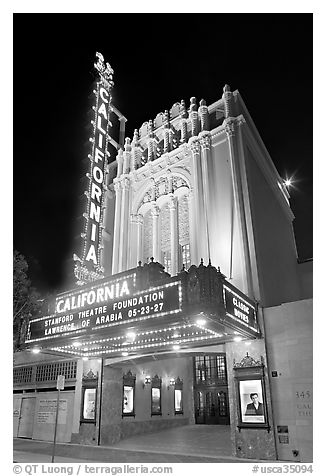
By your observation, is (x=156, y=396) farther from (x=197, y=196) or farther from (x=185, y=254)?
(x=197, y=196)

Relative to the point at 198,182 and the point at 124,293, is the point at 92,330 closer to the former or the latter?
the point at 124,293

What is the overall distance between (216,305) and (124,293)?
353cm

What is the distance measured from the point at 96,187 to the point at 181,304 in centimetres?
1087

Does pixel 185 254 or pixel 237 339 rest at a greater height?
pixel 185 254

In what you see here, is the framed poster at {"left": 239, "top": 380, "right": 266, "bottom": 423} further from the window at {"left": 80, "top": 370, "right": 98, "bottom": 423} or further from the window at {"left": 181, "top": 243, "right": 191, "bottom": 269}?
the window at {"left": 80, "top": 370, "right": 98, "bottom": 423}

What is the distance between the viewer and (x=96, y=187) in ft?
65.1

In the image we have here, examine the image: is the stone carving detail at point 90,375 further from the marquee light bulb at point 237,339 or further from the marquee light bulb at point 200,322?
the marquee light bulb at point 200,322

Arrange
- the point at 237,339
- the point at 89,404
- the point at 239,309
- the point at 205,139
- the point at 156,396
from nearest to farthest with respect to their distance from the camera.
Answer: the point at 239,309, the point at 237,339, the point at 89,404, the point at 205,139, the point at 156,396

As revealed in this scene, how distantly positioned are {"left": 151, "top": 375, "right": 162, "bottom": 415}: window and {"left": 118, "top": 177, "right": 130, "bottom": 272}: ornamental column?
281 inches

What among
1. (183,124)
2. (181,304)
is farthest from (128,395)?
(183,124)

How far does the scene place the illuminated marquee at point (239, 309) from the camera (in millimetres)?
11773

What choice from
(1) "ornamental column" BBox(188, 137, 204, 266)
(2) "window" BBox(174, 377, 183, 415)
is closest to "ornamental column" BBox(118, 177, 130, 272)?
(1) "ornamental column" BBox(188, 137, 204, 266)

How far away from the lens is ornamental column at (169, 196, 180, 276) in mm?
19047

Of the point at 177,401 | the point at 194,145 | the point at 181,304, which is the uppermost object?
the point at 194,145
